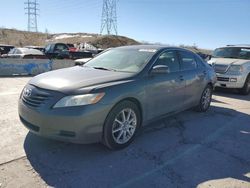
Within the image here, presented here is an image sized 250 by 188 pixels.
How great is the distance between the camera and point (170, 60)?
18.5 ft

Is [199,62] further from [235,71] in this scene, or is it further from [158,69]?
[235,71]

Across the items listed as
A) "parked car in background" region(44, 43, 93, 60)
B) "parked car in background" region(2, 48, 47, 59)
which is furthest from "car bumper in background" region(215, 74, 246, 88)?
"parked car in background" region(44, 43, 93, 60)

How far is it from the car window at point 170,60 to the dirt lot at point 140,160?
118 centimetres

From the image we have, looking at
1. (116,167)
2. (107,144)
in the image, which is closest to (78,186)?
(116,167)

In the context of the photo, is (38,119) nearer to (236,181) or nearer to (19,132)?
(19,132)

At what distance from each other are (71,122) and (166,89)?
2074mm

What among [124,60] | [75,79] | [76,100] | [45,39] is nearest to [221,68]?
[124,60]

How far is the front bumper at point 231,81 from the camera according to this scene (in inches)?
394

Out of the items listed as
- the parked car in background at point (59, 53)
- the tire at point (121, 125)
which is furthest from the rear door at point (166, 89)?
the parked car in background at point (59, 53)

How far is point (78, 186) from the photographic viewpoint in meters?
3.38

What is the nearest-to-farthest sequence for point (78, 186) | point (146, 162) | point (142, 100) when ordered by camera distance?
point (78, 186) < point (146, 162) < point (142, 100)

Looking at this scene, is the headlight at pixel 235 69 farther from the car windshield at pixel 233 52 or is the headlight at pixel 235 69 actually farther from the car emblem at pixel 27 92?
the car emblem at pixel 27 92

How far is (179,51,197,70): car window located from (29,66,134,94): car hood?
70.4 inches

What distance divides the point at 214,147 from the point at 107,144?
6.06 ft
